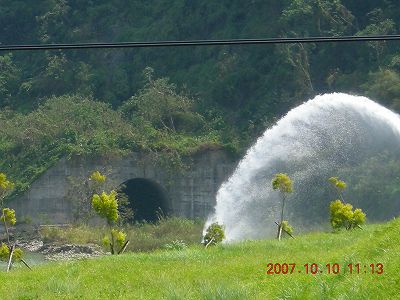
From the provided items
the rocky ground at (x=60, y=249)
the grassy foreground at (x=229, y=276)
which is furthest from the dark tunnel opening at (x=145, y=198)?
the grassy foreground at (x=229, y=276)

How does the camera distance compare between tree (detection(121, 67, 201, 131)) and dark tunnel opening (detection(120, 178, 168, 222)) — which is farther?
tree (detection(121, 67, 201, 131))

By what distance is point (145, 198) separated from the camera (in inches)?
2018

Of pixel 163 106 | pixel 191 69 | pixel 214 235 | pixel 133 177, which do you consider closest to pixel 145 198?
pixel 133 177

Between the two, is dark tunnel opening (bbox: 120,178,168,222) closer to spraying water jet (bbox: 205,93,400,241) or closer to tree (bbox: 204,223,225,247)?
spraying water jet (bbox: 205,93,400,241)

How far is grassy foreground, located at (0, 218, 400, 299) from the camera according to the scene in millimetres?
13016

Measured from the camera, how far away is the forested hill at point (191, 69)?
50094 mm

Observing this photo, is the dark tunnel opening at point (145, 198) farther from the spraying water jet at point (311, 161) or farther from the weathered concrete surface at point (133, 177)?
the spraying water jet at point (311, 161)

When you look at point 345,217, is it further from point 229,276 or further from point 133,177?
point 133,177

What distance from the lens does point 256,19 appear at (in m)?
56.3

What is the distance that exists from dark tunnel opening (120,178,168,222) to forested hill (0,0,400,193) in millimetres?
2522

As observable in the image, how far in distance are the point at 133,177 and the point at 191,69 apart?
11102mm

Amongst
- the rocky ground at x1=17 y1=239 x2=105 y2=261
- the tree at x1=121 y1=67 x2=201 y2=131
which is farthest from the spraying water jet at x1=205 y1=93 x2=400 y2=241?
the tree at x1=121 y1=67 x2=201 y2=131

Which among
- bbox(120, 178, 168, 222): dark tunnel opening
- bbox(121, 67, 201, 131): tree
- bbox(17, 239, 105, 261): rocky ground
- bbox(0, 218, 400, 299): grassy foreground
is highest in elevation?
bbox(121, 67, 201, 131): tree

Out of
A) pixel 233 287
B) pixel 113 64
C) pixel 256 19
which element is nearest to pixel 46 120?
pixel 113 64
